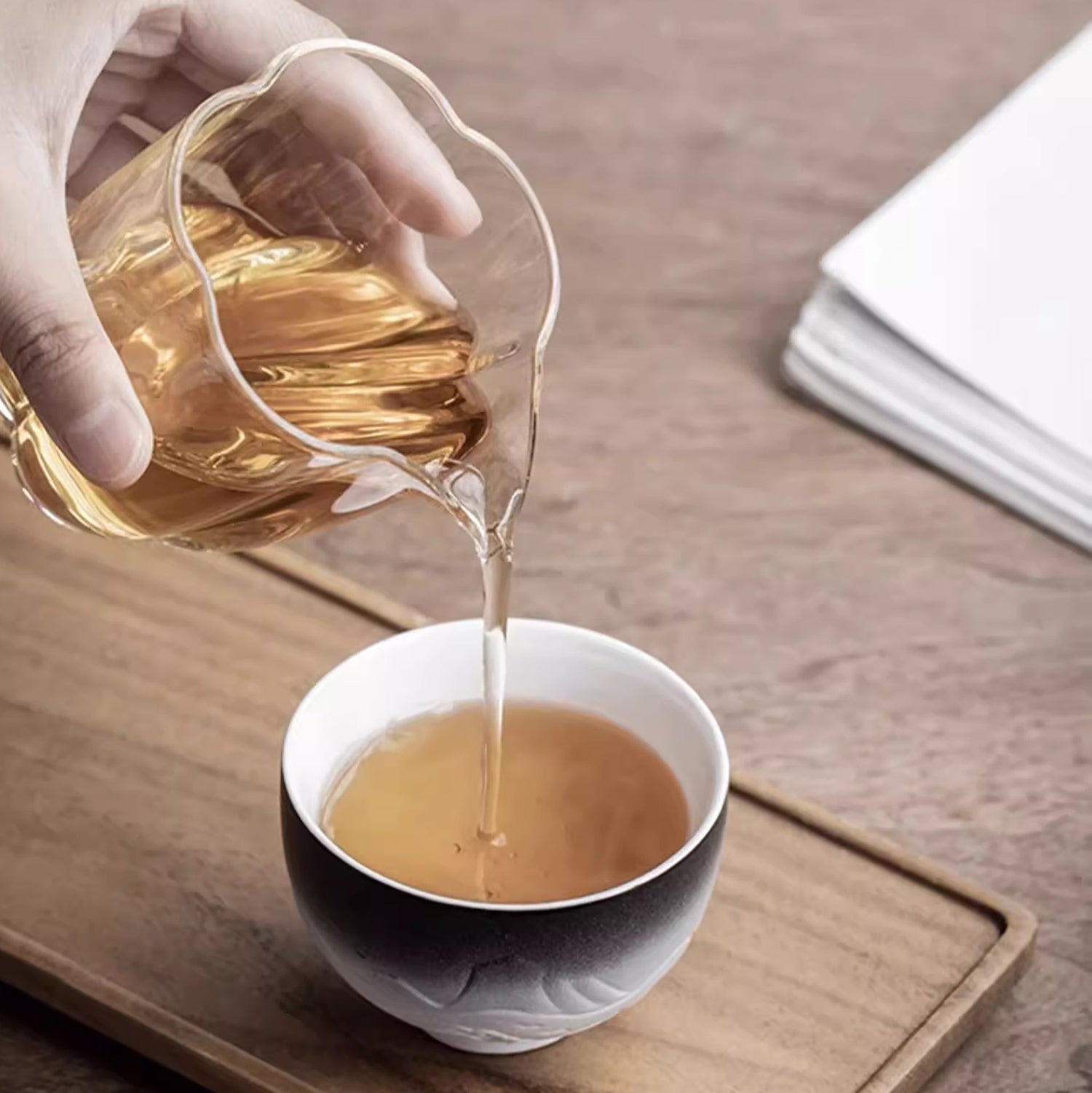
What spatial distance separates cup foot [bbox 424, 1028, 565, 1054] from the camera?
0.76 m

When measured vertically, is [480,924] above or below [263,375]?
below

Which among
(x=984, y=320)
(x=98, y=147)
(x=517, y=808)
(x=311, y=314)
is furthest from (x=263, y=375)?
(x=984, y=320)

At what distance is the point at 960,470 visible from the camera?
1089 millimetres

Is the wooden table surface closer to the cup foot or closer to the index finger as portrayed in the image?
the cup foot

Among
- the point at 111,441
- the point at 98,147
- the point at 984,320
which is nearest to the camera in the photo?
the point at 111,441

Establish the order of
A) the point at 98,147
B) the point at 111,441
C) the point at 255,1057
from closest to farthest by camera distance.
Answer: the point at 111,441 → the point at 255,1057 → the point at 98,147

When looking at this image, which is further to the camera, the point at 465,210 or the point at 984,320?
the point at 984,320

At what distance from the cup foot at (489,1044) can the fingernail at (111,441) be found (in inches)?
9.5

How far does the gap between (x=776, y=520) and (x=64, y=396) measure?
0.48 metres

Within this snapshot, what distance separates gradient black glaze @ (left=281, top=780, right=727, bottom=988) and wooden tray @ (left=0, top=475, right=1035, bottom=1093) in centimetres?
9

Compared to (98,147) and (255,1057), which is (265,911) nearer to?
(255,1057)

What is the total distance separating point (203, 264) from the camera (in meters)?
0.73

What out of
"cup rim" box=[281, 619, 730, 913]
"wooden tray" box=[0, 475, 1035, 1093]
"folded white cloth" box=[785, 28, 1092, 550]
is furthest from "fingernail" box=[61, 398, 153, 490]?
"folded white cloth" box=[785, 28, 1092, 550]

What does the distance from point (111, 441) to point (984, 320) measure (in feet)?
2.07
